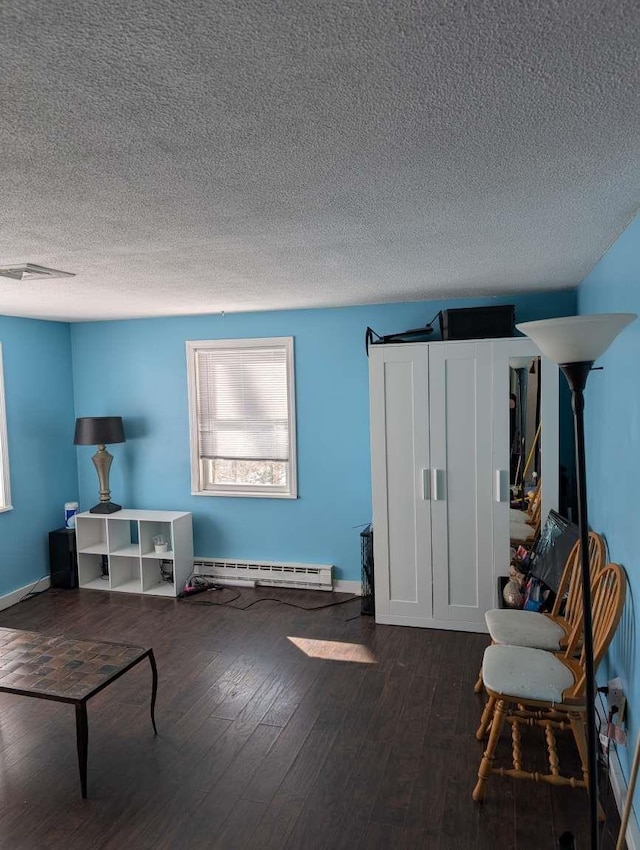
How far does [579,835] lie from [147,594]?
12.1 ft

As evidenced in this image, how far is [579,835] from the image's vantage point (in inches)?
88.0

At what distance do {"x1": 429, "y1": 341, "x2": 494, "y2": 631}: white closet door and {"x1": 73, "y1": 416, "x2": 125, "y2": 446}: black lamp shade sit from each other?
9.04 feet

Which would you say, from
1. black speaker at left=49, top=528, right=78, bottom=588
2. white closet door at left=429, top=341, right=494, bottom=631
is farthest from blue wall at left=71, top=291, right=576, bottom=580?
white closet door at left=429, top=341, right=494, bottom=631

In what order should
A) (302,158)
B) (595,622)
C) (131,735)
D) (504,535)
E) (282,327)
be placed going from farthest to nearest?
(282,327) < (504,535) < (131,735) < (595,622) < (302,158)

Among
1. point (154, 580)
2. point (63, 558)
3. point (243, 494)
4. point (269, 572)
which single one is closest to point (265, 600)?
point (269, 572)

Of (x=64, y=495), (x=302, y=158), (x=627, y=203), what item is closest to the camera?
(x=302, y=158)

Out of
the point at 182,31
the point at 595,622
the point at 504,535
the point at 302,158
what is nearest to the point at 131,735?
the point at 595,622

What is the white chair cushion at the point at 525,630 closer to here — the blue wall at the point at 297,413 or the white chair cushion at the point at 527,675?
the white chair cushion at the point at 527,675

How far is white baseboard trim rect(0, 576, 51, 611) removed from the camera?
4.74m

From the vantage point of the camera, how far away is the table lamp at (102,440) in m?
4.96

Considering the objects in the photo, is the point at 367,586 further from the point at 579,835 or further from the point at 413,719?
the point at 579,835

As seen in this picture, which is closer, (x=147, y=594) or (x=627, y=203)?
(x=627, y=203)

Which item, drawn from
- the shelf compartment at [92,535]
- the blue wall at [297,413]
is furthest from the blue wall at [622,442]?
the shelf compartment at [92,535]

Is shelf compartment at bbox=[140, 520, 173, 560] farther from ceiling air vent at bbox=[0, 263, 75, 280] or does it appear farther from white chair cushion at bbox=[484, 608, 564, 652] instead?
white chair cushion at bbox=[484, 608, 564, 652]
